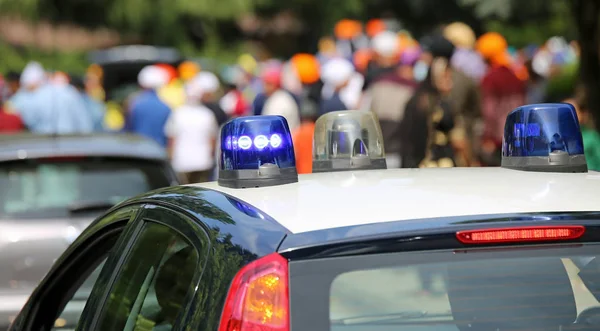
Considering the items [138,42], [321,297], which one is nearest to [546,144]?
[321,297]

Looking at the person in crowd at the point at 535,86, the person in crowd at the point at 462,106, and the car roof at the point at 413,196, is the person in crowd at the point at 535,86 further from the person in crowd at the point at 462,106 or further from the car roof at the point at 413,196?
the car roof at the point at 413,196

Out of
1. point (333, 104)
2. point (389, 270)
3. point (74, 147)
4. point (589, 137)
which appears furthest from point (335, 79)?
point (389, 270)

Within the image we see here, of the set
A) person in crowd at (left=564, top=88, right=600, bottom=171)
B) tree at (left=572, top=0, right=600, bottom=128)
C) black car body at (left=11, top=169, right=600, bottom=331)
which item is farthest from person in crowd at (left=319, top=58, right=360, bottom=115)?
black car body at (left=11, top=169, right=600, bottom=331)

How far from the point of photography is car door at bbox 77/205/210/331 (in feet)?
10.1

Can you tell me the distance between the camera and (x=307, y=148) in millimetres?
10656

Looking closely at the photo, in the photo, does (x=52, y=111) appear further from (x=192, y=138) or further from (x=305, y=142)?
(x=305, y=142)

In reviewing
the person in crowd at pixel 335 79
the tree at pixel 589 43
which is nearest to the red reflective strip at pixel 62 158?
the person in crowd at pixel 335 79

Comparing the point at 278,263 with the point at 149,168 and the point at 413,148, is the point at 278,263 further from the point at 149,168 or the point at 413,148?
the point at 413,148

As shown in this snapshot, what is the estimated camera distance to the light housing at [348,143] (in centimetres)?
404

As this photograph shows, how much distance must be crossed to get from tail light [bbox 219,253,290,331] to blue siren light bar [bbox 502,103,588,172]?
4.32ft

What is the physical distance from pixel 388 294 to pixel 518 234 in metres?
0.31

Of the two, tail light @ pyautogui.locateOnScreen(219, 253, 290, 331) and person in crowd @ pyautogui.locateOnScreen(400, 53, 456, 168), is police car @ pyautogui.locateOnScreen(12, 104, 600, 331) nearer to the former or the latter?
tail light @ pyautogui.locateOnScreen(219, 253, 290, 331)

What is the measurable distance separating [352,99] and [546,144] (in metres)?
9.78

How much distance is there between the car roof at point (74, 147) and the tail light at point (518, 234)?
497 centimetres
